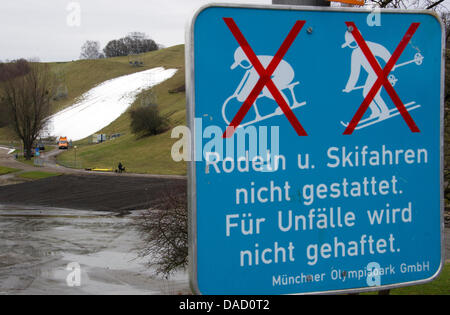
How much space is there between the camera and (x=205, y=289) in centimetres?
183

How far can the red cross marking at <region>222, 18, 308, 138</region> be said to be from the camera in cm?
179

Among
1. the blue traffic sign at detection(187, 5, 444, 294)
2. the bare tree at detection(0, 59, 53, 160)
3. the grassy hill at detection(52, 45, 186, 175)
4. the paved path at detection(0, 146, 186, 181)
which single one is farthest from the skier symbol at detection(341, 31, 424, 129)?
the bare tree at detection(0, 59, 53, 160)

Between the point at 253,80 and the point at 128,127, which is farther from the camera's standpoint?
the point at 128,127

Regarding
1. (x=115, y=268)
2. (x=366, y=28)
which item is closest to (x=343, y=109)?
(x=366, y=28)

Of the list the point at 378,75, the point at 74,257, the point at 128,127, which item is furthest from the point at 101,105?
the point at 378,75

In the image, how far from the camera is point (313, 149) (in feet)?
6.41

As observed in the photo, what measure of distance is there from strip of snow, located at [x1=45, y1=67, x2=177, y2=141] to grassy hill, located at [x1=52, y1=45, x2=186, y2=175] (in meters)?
3.61

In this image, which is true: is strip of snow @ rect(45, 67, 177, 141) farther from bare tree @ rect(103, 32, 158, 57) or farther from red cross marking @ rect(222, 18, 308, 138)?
red cross marking @ rect(222, 18, 308, 138)

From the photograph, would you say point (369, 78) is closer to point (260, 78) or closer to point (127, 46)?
point (260, 78)

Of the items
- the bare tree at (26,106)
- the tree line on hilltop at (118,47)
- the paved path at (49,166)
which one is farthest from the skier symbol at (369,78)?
the tree line on hilltop at (118,47)

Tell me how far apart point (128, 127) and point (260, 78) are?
354ft

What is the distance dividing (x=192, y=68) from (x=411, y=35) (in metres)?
0.93

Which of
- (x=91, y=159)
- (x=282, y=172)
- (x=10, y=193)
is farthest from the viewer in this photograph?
(x=91, y=159)

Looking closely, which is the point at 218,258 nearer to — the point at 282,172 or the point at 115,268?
the point at 282,172
